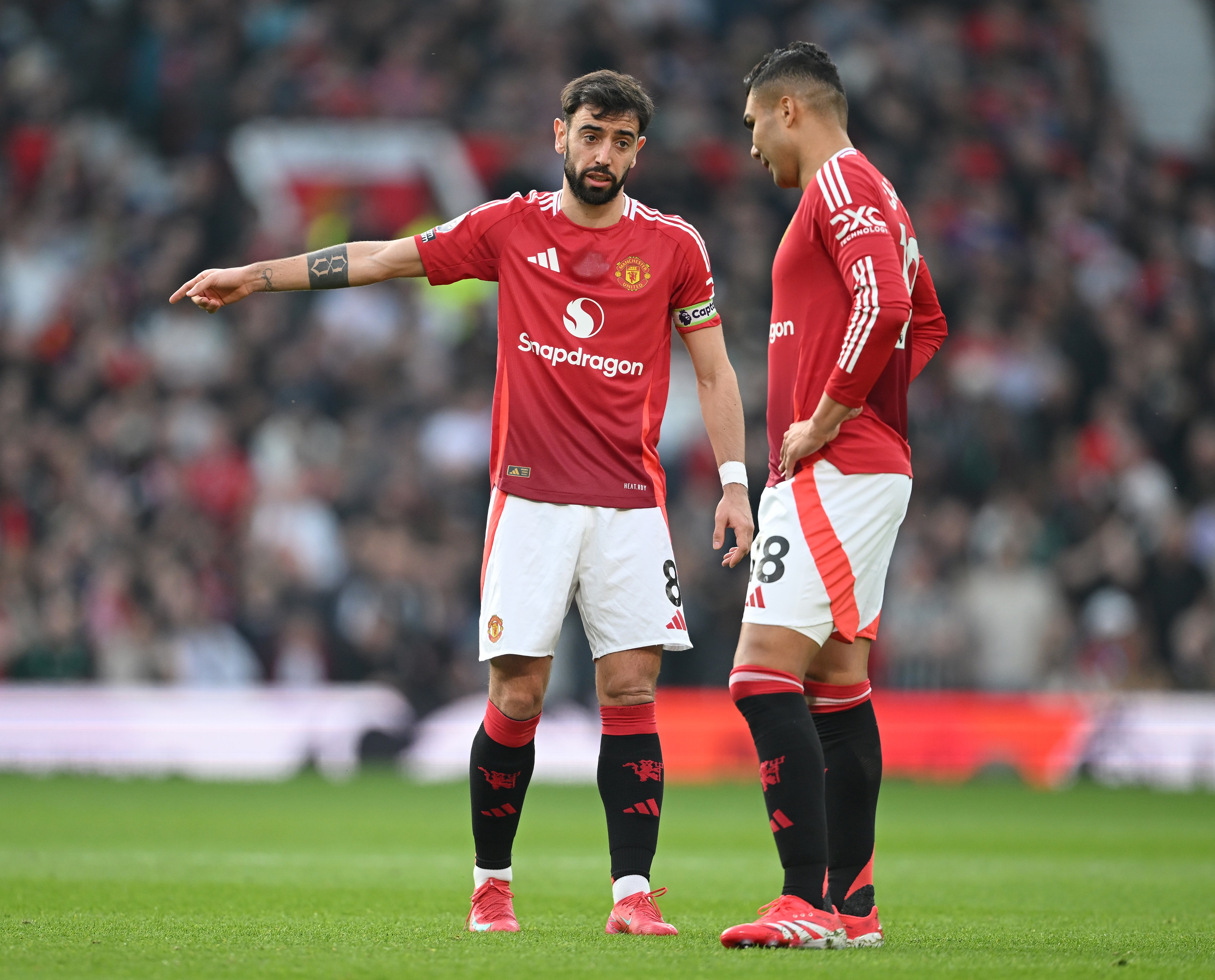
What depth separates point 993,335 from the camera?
54.4 feet

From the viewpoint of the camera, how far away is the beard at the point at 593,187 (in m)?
5.21

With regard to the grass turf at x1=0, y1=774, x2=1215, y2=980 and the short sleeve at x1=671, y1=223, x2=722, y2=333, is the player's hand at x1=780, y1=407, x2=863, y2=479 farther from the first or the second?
the grass turf at x1=0, y1=774, x2=1215, y2=980

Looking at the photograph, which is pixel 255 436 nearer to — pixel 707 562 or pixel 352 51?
pixel 707 562

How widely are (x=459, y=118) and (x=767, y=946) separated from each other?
15.6 meters

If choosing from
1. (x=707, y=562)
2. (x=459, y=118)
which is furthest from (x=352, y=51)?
(x=707, y=562)

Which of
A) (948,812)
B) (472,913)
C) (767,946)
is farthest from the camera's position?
(948,812)

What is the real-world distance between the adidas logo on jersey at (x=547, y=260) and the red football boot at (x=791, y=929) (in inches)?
81.5

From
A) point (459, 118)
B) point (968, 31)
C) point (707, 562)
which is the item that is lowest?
point (707, 562)

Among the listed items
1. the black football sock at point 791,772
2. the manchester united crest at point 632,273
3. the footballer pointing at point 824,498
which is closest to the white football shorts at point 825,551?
the footballer pointing at point 824,498

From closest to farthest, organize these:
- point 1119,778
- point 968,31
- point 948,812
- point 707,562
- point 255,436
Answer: point 948,812 → point 1119,778 → point 707,562 → point 255,436 → point 968,31

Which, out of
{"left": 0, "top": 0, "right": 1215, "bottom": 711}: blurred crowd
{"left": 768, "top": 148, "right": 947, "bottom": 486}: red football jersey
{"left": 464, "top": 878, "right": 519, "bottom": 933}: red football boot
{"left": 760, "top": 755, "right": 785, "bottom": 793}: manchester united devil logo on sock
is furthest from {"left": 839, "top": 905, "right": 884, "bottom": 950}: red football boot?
{"left": 0, "top": 0, "right": 1215, "bottom": 711}: blurred crowd

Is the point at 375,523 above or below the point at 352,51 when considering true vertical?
below

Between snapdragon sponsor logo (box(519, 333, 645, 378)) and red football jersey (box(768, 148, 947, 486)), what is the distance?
0.49m

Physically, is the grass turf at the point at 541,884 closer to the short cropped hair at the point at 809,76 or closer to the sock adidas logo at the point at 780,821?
the sock adidas logo at the point at 780,821
